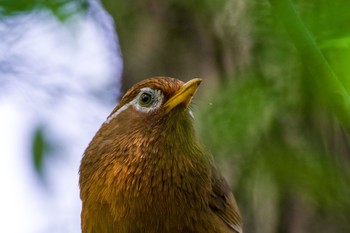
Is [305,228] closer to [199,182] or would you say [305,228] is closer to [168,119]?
[199,182]

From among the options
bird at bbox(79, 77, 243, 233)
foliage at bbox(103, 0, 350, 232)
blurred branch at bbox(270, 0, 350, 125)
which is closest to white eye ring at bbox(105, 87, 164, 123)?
bird at bbox(79, 77, 243, 233)

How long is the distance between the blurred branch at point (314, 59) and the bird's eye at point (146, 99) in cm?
229

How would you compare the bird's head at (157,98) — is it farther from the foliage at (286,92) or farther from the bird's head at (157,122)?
the foliage at (286,92)

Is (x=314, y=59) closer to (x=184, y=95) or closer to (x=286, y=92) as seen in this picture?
(x=286, y=92)

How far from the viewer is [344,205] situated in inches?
40.3

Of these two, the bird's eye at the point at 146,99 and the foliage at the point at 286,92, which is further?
the bird's eye at the point at 146,99

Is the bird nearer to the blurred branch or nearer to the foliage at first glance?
the foliage

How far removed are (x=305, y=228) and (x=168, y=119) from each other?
0.98 m

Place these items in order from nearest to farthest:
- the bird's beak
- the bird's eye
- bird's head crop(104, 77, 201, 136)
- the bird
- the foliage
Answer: the foliage → the bird's beak → the bird → bird's head crop(104, 77, 201, 136) → the bird's eye

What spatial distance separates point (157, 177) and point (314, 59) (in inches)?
85.6

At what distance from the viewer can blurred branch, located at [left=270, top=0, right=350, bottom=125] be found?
78cm

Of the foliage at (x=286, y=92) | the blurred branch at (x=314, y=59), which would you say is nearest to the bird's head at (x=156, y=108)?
the foliage at (x=286, y=92)

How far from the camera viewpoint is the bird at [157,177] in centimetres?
286

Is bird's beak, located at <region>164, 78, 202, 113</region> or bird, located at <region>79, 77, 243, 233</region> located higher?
bird's beak, located at <region>164, 78, 202, 113</region>
